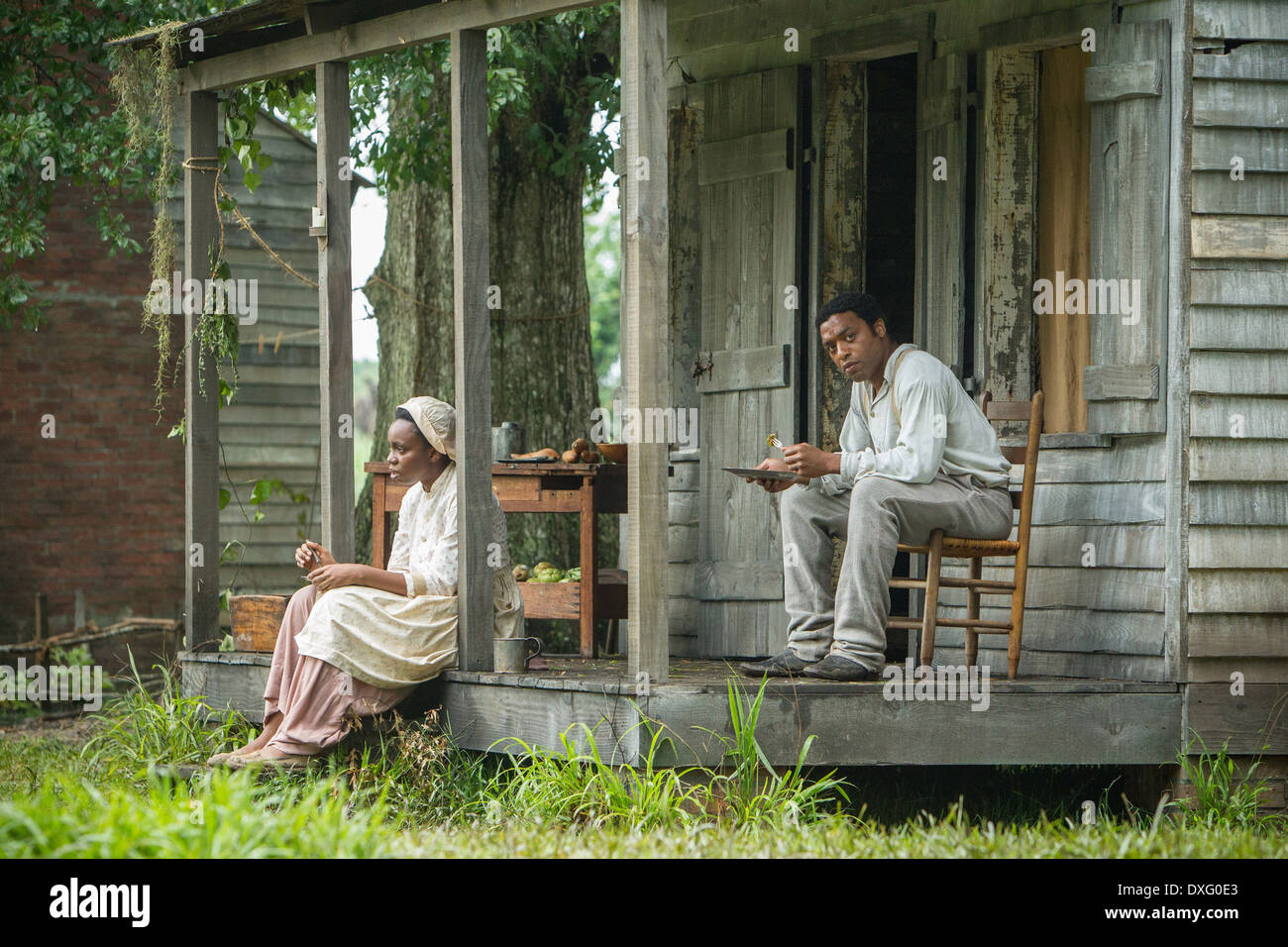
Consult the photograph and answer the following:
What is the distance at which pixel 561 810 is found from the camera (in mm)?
5199

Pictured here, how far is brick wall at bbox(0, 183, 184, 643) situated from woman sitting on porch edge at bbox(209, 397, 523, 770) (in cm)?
559

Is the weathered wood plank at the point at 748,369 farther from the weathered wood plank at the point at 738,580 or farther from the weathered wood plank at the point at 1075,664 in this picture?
the weathered wood plank at the point at 1075,664

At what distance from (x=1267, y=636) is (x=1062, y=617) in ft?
2.65

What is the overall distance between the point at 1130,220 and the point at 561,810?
10.5 feet

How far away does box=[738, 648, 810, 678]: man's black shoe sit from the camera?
5.61 metres

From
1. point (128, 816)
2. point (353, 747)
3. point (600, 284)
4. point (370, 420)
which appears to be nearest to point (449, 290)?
point (353, 747)

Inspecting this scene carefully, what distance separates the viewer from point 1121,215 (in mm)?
6121

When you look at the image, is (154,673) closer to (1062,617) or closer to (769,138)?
(769,138)

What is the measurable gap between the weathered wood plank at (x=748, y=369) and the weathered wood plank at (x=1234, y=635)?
2224 millimetres

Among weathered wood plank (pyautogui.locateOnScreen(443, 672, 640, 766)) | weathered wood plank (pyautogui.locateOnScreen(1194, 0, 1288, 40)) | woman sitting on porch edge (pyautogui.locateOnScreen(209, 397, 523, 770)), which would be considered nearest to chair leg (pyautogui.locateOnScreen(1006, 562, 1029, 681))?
weathered wood plank (pyautogui.locateOnScreen(443, 672, 640, 766))

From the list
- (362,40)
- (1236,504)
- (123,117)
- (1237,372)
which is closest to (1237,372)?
(1237,372)

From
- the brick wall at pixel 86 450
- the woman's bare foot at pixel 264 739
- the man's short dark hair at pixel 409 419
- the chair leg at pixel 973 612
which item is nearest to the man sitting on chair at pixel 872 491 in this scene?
the chair leg at pixel 973 612

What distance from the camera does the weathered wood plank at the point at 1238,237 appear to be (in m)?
5.84

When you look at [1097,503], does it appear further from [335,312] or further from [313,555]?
[335,312]
